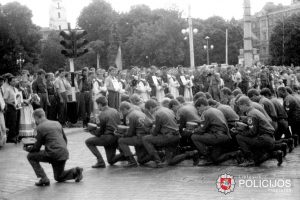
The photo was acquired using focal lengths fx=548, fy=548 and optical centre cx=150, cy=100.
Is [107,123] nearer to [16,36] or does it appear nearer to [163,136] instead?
[163,136]

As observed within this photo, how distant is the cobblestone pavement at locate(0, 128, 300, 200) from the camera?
909 cm

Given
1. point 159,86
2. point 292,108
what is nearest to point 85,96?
point 159,86

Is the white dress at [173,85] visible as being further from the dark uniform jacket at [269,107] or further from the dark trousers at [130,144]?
the dark trousers at [130,144]

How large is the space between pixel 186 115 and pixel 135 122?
1.23m

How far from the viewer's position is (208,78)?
1027 inches

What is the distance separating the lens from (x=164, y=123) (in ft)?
40.7

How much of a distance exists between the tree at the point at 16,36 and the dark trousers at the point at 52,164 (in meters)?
56.1

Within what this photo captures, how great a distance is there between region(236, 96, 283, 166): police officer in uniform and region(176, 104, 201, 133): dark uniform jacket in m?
1.36

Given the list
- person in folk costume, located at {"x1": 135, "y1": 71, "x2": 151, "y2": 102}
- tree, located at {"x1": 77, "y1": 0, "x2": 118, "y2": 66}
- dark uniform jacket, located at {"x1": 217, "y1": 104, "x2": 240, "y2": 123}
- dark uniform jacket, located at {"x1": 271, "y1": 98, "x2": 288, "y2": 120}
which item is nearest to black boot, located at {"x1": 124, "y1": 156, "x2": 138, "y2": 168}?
dark uniform jacket, located at {"x1": 217, "y1": 104, "x2": 240, "y2": 123}

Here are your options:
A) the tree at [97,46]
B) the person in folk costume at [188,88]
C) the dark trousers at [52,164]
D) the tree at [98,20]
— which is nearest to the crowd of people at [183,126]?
the dark trousers at [52,164]

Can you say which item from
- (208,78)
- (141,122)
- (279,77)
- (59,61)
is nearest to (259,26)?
(59,61)

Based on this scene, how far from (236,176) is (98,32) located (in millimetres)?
76075

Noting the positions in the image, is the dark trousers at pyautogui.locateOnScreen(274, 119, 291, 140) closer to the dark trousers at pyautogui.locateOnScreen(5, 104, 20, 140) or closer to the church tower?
the dark trousers at pyautogui.locateOnScreen(5, 104, 20, 140)

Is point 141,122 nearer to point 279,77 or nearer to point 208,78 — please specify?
point 208,78
